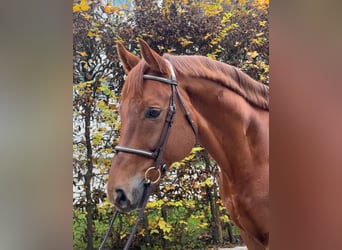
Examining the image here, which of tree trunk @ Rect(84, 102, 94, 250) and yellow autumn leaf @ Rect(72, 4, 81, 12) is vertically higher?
yellow autumn leaf @ Rect(72, 4, 81, 12)

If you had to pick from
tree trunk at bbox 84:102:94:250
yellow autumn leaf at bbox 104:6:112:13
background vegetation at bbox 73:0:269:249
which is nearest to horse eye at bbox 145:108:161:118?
background vegetation at bbox 73:0:269:249

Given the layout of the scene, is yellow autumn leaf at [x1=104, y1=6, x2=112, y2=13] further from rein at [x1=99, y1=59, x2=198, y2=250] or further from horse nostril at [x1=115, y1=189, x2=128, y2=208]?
horse nostril at [x1=115, y1=189, x2=128, y2=208]

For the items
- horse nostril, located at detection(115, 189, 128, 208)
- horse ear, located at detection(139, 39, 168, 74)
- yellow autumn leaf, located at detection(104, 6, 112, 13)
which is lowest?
horse nostril, located at detection(115, 189, 128, 208)

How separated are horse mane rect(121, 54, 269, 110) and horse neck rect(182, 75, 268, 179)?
3cm

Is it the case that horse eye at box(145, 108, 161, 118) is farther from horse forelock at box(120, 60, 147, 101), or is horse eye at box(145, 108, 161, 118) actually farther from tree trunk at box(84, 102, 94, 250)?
tree trunk at box(84, 102, 94, 250)

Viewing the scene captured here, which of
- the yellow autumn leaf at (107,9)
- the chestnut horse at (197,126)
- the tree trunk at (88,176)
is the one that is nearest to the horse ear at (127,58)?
the chestnut horse at (197,126)

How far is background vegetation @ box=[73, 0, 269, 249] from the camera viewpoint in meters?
1.96

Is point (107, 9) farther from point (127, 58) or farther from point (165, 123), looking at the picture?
point (165, 123)

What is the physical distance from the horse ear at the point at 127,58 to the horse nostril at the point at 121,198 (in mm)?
567

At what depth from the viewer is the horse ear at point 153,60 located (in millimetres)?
1900

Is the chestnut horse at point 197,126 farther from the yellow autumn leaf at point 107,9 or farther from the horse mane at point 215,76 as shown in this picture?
the yellow autumn leaf at point 107,9

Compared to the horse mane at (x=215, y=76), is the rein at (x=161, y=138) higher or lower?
lower

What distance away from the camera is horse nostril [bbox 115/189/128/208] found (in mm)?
1912
